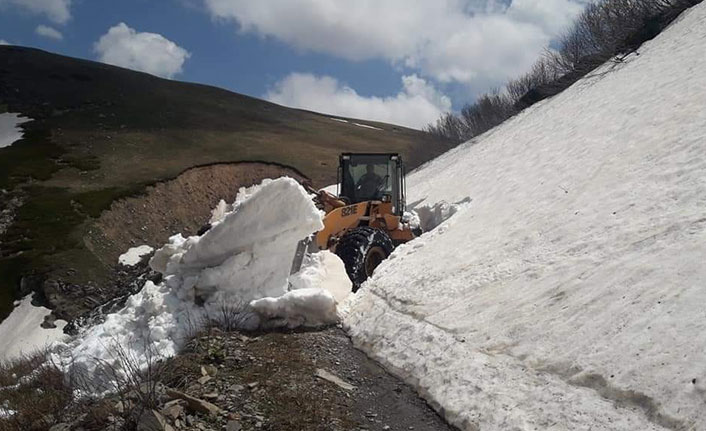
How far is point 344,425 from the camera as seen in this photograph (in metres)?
5.95

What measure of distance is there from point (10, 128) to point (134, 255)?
40210mm

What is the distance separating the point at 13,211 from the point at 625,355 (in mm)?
44704

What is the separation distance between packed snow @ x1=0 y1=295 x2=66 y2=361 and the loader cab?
Answer: 16103 millimetres

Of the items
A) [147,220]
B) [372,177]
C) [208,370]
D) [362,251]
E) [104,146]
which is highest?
[104,146]

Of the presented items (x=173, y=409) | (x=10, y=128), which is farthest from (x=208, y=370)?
(x=10, y=128)

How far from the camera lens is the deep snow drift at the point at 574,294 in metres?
5.04

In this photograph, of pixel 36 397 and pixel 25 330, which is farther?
pixel 25 330

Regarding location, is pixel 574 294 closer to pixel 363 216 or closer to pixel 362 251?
pixel 362 251

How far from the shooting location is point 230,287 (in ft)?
33.3

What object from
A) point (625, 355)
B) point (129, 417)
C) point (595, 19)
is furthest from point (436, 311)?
point (595, 19)

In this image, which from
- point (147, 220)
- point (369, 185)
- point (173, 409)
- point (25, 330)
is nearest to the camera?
point (173, 409)

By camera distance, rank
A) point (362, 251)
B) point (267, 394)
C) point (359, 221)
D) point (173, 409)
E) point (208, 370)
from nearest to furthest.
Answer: point (173, 409) < point (267, 394) < point (208, 370) < point (362, 251) < point (359, 221)

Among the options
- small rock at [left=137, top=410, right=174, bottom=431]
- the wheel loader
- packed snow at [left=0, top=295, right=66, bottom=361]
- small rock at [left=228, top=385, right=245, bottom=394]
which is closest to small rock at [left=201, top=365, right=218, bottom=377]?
small rock at [left=228, top=385, right=245, bottom=394]

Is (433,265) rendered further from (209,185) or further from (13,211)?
(209,185)
